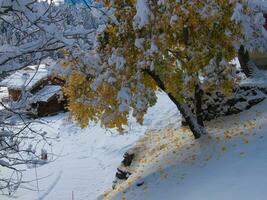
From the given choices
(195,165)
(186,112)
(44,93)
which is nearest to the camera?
(44,93)

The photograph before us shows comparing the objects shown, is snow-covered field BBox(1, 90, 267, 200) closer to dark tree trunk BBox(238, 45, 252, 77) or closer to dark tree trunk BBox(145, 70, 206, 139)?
dark tree trunk BBox(145, 70, 206, 139)

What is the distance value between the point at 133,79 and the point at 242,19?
12.2ft

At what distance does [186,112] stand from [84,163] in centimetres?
1648

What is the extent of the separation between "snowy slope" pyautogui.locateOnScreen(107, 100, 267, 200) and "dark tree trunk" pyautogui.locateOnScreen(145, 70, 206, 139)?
0.36 metres

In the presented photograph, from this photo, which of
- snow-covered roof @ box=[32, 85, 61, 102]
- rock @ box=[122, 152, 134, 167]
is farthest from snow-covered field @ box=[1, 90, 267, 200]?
snow-covered roof @ box=[32, 85, 61, 102]

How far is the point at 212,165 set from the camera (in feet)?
41.5

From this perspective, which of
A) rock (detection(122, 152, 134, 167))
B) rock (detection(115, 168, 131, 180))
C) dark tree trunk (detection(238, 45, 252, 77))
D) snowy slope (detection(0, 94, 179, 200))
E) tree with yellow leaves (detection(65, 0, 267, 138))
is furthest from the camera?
snowy slope (detection(0, 94, 179, 200))

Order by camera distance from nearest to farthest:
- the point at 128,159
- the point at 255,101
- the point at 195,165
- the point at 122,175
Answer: the point at 195,165, the point at 255,101, the point at 122,175, the point at 128,159

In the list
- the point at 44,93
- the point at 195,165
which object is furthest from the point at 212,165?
the point at 44,93

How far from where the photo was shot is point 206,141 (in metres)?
14.7

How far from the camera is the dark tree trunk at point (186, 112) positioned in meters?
13.9

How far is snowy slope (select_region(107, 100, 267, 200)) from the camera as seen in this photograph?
10.8 m

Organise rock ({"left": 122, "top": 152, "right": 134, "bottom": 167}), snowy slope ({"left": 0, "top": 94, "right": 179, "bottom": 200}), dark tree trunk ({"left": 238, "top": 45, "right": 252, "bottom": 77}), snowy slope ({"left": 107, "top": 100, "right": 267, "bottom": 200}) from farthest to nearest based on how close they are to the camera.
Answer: snowy slope ({"left": 0, "top": 94, "right": 179, "bottom": 200})
dark tree trunk ({"left": 238, "top": 45, "right": 252, "bottom": 77})
rock ({"left": 122, "top": 152, "right": 134, "bottom": 167})
snowy slope ({"left": 107, "top": 100, "right": 267, "bottom": 200})

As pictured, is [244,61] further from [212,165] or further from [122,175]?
[212,165]
